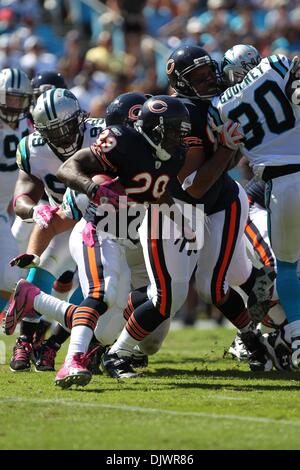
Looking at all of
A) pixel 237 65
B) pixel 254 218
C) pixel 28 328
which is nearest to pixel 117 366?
pixel 28 328

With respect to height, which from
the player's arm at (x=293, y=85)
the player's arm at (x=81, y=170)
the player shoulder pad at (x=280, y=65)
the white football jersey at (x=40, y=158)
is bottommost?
the player's arm at (x=81, y=170)

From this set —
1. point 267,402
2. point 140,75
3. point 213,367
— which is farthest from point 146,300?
point 140,75

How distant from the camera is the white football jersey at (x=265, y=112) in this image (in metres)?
6.43

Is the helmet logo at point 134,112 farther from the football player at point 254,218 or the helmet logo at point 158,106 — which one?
the football player at point 254,218

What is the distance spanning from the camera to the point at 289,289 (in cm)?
645

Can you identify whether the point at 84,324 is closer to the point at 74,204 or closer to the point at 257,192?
the point at 74,204

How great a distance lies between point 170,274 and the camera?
6066mm

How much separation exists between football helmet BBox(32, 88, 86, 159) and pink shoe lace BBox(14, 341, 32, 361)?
1.40 meters

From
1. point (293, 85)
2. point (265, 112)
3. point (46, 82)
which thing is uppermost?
point (46, 82)

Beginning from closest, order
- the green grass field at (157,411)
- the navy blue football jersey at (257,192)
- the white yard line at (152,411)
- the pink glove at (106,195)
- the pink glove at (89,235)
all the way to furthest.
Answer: the green grass field at (157,411) < the white yard line at (152,411) < the pink glove at (106,195) < the pink glove at (89,235) < the navy blue football jersey at (257,192)

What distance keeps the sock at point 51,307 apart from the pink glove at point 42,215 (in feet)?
1.76

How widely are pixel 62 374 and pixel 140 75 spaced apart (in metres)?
8.58

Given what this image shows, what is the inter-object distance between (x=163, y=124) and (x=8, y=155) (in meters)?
2.68

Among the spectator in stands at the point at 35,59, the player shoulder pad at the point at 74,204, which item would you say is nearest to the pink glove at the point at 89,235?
the player shoulder pad at the point at 74,204
